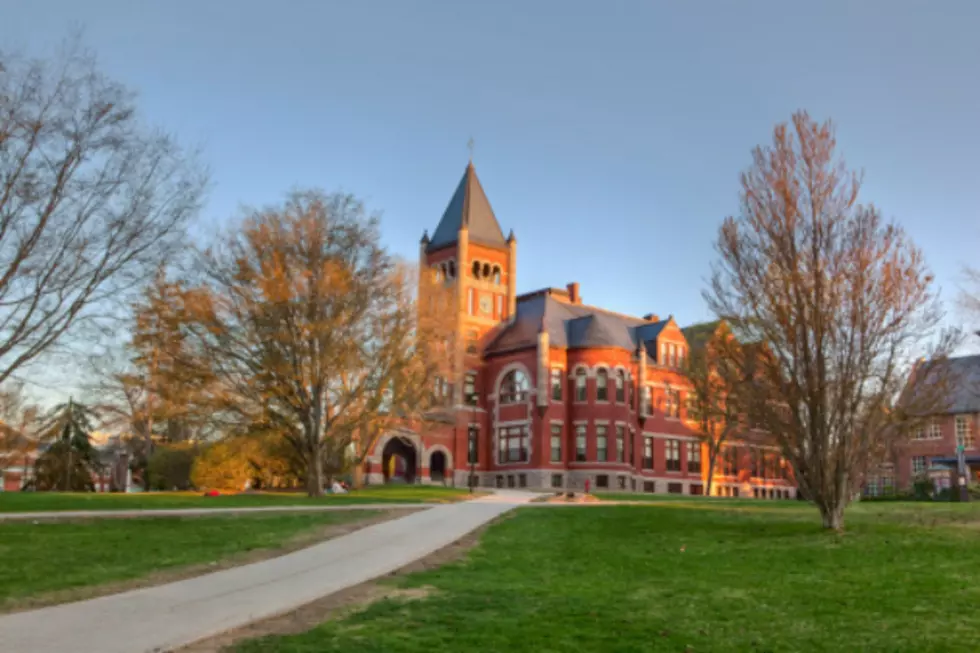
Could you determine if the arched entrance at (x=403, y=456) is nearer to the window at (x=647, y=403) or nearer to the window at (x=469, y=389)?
the window at (x=469, y=389)

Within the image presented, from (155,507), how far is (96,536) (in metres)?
7.59

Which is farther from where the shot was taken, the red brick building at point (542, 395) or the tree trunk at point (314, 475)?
the red brick building at point (542, 395)

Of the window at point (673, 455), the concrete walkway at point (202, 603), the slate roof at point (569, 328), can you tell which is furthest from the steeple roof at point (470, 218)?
the concrete walkway at point (202, 603)

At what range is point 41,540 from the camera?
51.4 feet

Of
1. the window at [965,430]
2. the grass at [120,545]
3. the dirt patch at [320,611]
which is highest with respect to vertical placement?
the window at [965,430]

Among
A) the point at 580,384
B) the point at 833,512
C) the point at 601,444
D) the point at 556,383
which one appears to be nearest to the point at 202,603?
the point at 833,512

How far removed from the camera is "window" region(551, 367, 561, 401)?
55.3 metres

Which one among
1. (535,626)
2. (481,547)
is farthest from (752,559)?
(535,626)

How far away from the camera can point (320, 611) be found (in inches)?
403

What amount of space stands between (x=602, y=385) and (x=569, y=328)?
15.3ft

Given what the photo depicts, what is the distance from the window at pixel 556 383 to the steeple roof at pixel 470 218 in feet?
35.4

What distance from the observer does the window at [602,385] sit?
5525cm

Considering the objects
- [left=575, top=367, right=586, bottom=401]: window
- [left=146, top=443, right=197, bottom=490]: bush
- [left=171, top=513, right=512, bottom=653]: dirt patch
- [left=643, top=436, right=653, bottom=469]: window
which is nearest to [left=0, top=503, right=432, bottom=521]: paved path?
[left=171, top=513, right=512, bottom=653]: dirt patch

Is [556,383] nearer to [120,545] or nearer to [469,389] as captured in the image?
[469,389]
